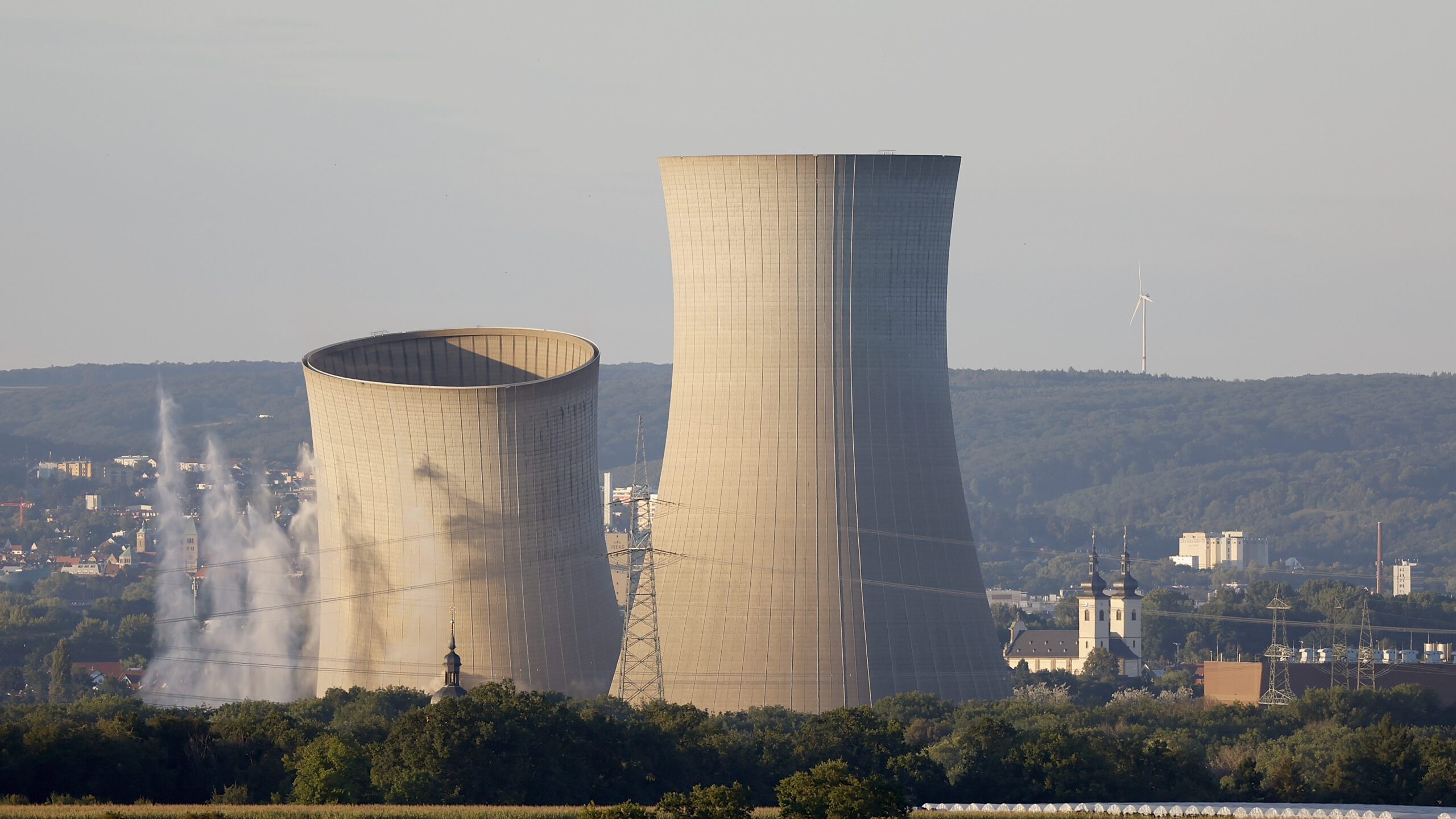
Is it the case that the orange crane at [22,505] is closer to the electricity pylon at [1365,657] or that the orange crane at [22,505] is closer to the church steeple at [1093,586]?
the church steeple at [1093,586]

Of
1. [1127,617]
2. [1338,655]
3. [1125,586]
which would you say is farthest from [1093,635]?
[1338,655]

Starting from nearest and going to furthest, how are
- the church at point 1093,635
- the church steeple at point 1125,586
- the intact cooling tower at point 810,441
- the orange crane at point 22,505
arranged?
1. the intact cooling tower at point 810,441
2. the church at point 1093,635
3. the church steeple at point 1125,586
4. the orange crane at point 22,505

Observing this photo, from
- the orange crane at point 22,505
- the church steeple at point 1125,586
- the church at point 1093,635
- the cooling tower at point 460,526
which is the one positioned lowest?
the church at point 1093,635

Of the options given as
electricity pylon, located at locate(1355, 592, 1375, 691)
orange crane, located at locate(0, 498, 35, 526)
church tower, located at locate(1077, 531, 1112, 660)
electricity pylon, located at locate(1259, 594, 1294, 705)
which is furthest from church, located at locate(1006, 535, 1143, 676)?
orange crane, located at locate(0, 498, 35, 526)

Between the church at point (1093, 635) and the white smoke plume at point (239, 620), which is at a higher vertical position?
the white smoke plume at point (239, 620)

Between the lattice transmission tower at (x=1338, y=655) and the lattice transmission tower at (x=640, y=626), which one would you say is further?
the lattice transmission tower at (x=1338, y=655)

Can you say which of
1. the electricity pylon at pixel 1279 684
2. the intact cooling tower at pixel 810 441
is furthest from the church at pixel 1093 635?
the intact cooling tower at pixel 810 441
